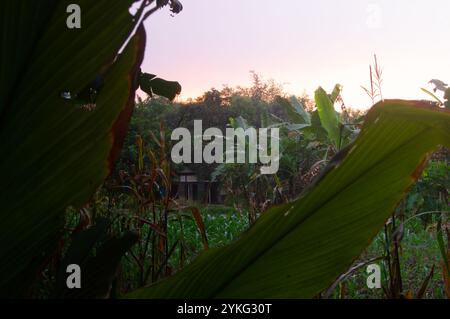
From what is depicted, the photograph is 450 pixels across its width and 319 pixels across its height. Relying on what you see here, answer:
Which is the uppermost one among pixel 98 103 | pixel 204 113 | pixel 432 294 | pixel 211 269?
pixel 204 113

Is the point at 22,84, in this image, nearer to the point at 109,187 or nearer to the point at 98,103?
the point at 98,103

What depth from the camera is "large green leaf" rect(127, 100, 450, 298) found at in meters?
0.39

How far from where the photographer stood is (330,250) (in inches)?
17.0

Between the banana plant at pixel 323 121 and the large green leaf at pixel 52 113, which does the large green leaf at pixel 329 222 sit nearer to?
the large green leaf at pixel 52 113

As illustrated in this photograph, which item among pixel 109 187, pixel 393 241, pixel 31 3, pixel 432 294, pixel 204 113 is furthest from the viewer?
pixel 204 113

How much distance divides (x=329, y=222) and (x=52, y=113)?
229 mm

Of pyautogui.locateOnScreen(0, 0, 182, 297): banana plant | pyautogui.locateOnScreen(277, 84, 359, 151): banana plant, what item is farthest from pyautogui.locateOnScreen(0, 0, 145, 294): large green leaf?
pyautogui.locateOnScreen(277, 84, 359, 151): banana plant

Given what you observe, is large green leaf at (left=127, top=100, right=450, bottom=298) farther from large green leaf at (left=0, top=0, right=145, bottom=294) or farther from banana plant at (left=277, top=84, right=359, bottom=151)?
banana plant at (left=277, top=84, right=359, bottom=151)

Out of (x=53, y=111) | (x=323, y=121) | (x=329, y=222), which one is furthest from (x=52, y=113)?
(x=323, y=121)

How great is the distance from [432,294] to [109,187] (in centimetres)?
157

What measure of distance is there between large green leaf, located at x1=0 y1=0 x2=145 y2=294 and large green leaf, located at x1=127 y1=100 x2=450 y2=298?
0.32 ft

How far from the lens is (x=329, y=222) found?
42 cm

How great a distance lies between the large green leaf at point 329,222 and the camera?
39cm
